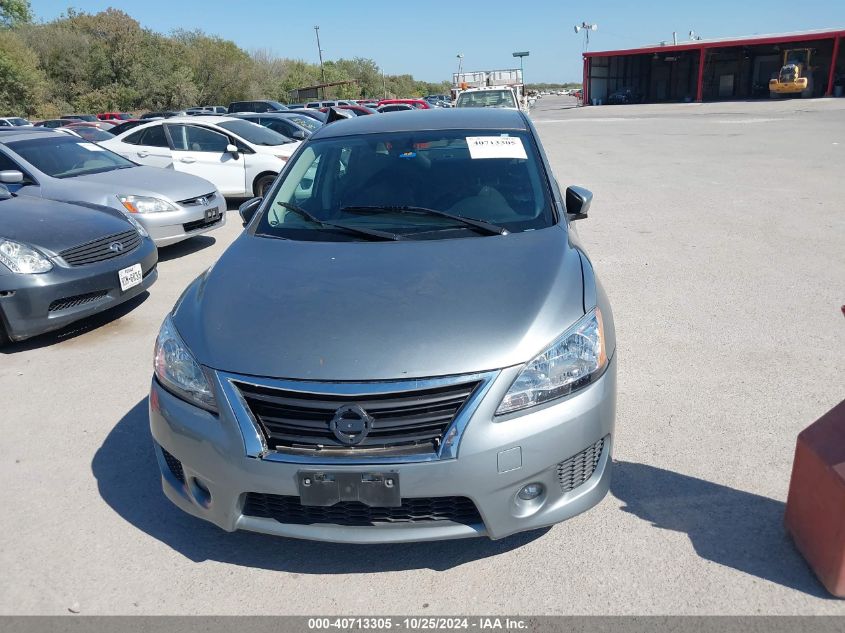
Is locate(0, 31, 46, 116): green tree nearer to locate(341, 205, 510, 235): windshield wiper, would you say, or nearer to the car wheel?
the car wheel

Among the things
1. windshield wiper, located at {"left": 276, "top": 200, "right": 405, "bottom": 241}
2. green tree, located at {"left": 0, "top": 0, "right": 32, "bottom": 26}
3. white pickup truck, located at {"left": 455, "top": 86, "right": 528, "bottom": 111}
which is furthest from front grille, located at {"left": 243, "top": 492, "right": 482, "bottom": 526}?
green tree, located at {"left": 0, "top": 0, "right": 32, "bottom": 26}

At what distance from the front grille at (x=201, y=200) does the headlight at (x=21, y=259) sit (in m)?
3.01

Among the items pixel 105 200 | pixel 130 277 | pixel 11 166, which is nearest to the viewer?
pixel 130 277

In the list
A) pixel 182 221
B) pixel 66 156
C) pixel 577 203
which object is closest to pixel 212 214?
pixel 182 221

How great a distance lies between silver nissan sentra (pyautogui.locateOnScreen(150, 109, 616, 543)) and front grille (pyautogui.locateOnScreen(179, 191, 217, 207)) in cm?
529

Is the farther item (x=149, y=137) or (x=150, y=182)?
(x=149, y=137)

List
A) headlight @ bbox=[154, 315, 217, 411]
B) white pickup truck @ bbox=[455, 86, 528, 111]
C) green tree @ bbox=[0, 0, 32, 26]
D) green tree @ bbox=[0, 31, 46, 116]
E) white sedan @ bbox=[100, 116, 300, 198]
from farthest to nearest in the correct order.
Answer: green tree @ bbox=[0, 0, 32, 26] → green tree @ bbox=[0, 31, 46, 116] → white pickup truck @ bbox=[455, 86, 528, 111] → white sedan @ bbox=[100, 116, 300, 198] → headlight @ bbox=[154, 315, 217, 411]

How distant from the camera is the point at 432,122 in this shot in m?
4.18

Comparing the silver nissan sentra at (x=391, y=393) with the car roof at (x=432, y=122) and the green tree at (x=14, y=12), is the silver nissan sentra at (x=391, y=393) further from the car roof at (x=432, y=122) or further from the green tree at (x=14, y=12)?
the green tree at (x=14, y=12)

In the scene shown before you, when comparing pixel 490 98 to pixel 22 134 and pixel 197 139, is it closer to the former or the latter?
pixel 197 139

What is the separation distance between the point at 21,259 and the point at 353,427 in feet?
13.0

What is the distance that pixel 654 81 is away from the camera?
2188 inches

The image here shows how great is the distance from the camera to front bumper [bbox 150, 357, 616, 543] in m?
2.21

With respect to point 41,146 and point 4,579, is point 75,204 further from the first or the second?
point 4,579
